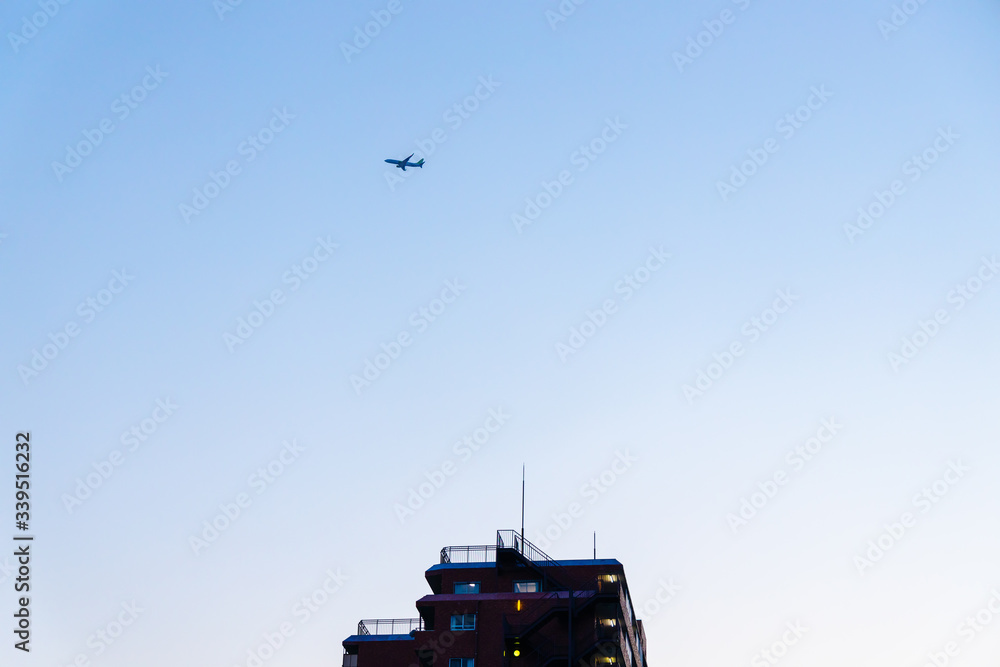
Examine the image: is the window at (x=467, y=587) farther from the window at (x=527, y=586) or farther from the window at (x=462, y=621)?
the window at (x=462, y=621)

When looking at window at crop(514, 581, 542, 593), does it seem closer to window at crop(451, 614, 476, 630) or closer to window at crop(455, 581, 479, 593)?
window at crop(455, 581, 479, 593)

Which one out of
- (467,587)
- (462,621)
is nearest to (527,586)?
(467,587)

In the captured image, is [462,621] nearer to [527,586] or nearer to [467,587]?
[467,587]

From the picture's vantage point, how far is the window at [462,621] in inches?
2855

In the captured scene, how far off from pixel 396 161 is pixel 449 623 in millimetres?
55792

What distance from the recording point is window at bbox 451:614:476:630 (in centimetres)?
7252

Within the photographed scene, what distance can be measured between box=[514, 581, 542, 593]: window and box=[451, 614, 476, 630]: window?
5.97 meters

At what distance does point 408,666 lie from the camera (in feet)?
239

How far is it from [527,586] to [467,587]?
174 inches

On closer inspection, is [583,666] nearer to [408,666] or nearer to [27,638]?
[408,666]

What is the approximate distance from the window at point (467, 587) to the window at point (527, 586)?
295cm

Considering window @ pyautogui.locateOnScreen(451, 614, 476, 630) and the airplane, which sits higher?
the airplane

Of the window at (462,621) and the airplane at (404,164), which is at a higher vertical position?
the airplane at (404,164)

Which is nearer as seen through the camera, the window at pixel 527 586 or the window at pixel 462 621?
the window at pixel 462 621
